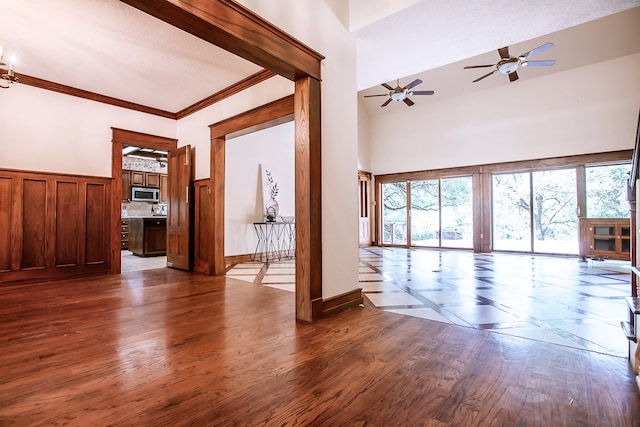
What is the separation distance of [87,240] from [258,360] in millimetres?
4183

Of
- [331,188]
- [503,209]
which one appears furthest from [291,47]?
[503,209]

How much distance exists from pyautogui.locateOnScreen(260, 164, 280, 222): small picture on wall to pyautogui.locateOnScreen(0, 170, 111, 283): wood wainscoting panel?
2615 mm

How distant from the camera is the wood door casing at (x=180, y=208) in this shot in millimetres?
4840

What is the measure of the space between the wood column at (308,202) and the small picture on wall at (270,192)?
361cm

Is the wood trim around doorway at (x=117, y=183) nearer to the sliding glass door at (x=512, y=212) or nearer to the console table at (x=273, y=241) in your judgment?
the console table at (x=273, y=241)

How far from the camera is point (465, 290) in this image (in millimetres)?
3465

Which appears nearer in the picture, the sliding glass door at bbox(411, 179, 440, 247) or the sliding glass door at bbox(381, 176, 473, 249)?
the sliding glass door at bbox(381, 176, 473, 249)

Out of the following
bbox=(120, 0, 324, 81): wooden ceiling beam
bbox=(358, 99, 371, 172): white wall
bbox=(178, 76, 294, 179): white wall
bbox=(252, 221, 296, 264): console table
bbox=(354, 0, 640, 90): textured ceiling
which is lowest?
bbox=(252, 221, 296, 264): console table

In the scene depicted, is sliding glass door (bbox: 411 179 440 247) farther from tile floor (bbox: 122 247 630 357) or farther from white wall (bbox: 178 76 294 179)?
white wall (bbox: 178 76 294 179)

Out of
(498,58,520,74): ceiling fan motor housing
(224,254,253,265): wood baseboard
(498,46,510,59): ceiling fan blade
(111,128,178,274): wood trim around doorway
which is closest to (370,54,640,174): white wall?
(498,58,520,74): ceiling fan motor housing

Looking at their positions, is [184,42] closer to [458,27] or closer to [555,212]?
[458,27]

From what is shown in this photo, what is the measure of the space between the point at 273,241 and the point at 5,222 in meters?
4.06

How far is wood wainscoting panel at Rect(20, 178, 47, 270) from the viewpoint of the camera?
3.97 metres

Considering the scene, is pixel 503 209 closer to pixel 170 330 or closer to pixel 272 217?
pixel 272 217
